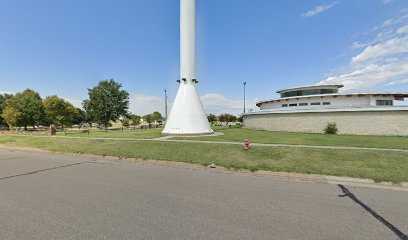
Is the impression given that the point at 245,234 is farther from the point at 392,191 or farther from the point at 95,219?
the point at 392,191

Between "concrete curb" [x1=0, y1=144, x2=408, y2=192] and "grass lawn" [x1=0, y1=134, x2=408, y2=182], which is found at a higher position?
"grass lawn" [x1=0, y1=134, x2=408, y2=182]

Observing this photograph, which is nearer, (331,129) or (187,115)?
(187,115)

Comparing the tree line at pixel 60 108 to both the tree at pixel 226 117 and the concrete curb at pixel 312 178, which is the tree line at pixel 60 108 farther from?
the concrete curb at pixel 312 178

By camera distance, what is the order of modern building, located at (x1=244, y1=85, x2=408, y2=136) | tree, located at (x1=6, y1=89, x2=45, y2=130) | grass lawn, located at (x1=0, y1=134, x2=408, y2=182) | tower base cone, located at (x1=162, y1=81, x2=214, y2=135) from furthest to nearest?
tree, located at (x1=6, y1=89, x2=45, y2=130) < modern building, located at (x1=244, y1=85, x2=408, y2=136) < tower base cone, located at (x1=162, y1=81, x2=214, y2=135) < grass lawn, located at (x1=0, y1=134, x2=408, y2=182)

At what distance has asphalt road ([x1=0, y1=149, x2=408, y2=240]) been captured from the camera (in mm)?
3186

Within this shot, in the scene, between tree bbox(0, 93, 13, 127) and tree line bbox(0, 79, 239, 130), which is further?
tree bbox(0, 93, 13, 127)

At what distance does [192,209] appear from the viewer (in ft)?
13.2

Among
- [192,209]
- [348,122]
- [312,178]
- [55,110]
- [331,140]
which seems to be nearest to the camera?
[192,209]

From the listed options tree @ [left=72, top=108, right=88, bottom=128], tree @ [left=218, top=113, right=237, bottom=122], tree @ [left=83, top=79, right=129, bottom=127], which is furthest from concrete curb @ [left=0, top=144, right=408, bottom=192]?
tree @ [left=72, top=108, right=88, bottom=128]

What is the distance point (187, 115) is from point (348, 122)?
58.7ft

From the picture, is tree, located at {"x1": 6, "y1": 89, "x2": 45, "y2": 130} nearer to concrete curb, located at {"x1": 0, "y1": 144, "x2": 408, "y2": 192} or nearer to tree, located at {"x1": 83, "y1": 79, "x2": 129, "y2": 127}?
tree, located at {"x1": 83, "y1": 79, "x2": 129, "y2": 127}

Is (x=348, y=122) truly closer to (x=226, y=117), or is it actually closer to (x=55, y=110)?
(x=226, y=117)

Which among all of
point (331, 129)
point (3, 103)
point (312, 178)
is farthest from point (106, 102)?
point (312, 178)

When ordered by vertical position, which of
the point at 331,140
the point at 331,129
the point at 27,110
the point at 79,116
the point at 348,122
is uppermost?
the point at 79,116
